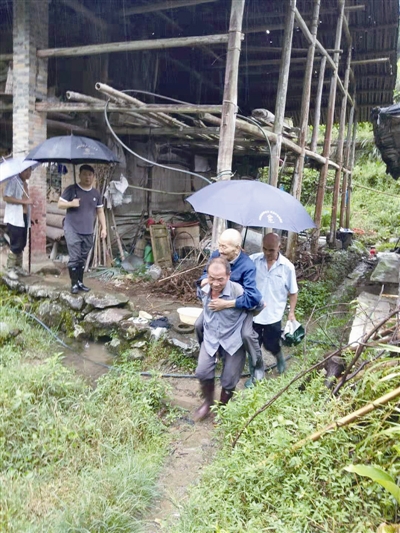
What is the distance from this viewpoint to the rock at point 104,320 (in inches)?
213

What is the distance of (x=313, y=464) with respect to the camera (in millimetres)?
2527

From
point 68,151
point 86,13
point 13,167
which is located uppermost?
point 86,13

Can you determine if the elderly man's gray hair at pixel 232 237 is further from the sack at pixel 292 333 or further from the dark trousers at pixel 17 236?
the dark trousers at pixel 17 236

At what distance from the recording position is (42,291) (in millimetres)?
6152

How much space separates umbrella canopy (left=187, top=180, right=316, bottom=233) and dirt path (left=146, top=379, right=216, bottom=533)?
73.3 inches

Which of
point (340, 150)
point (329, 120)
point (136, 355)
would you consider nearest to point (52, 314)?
point (136, 355)

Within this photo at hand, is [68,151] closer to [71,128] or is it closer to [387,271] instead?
[71,128]

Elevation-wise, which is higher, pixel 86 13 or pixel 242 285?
pixel 86 13

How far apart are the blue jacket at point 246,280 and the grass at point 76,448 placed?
1289 millimetres

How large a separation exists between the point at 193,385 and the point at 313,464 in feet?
7.41

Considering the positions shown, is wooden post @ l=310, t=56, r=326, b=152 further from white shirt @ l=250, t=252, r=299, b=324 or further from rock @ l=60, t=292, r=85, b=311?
rock @ l=60, t=292, r=85, b=311

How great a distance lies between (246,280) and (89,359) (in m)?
2.58

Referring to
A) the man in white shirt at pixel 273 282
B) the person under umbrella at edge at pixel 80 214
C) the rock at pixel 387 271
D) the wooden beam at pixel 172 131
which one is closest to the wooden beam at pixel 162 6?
the wooden beam at pixel 172 131

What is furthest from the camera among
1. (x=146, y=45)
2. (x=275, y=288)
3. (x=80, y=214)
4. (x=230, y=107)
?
(x=146, y=45)
